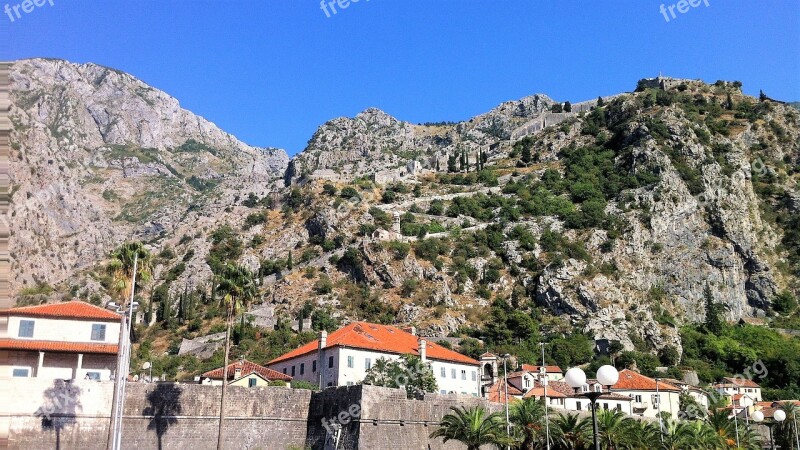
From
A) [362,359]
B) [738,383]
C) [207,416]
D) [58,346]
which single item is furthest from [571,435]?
[738,383]

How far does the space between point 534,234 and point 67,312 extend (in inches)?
3703

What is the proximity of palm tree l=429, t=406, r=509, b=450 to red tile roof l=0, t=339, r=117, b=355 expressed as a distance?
20.6 m

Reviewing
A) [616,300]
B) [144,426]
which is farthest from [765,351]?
[144,426]

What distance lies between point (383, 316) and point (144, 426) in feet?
207

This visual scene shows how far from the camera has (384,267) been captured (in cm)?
11312

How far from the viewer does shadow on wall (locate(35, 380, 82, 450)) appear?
37188 mm

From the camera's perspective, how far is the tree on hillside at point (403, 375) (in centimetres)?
5497

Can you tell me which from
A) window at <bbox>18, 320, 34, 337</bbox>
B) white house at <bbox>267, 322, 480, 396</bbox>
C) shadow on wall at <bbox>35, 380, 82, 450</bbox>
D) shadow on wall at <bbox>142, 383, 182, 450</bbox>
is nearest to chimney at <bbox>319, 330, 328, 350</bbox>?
white house at <bbox>267, 322, 480, 396</bbox>

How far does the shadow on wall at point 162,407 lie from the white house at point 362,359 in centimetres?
1646

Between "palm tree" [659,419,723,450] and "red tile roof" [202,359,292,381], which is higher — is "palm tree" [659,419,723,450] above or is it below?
below

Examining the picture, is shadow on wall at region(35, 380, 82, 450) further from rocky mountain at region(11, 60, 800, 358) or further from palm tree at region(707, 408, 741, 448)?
rocky mountain at region(11, 60, 800, 358)

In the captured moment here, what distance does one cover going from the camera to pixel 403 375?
55.9 m

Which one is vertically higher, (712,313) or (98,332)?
(712,313)

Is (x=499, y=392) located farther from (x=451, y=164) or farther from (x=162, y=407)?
(x=451, y=164)
